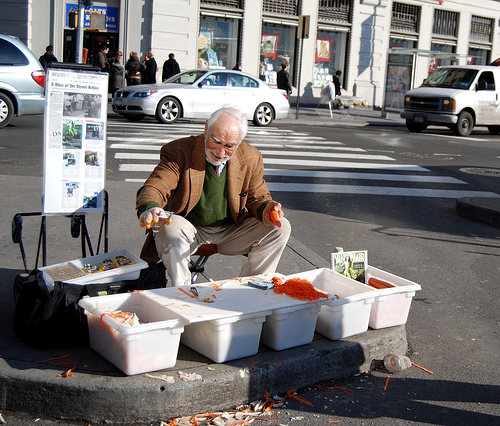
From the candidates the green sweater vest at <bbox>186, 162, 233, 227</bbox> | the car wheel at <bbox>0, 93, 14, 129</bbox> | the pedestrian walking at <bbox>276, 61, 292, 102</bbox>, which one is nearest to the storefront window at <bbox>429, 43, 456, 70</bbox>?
the pedestrian walking at <bbox>276, 61, 292, 102</bbox>

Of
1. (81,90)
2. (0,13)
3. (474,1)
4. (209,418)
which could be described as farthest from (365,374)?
(474,1)

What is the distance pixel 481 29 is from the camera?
106 ft

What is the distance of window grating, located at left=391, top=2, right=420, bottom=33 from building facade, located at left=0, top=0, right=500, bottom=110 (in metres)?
0.04

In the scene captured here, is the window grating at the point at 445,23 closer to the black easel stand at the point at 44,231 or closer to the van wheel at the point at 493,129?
the van wheel at the point at 493,129

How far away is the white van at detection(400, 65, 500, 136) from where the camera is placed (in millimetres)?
18266

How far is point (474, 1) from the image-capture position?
103 ft

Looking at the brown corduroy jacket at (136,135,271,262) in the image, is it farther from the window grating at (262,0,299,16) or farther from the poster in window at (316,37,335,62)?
the poster in window at (316,37,335,62)

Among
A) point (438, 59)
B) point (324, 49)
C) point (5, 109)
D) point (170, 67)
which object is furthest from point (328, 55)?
point (5, 109)

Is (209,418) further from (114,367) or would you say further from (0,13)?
(0,13)

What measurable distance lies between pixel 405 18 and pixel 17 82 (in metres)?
21.1

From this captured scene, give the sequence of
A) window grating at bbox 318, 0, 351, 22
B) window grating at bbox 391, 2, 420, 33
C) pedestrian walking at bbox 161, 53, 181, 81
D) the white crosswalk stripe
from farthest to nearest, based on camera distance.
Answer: window grating at bbox 391, 2, 420, 33 < window grating at bbox 318, 0, 351, 22 < pedestrian walking at bbox 161, 53, 181, 81 < the white crosswalk stripe

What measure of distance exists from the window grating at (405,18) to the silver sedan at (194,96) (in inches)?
554

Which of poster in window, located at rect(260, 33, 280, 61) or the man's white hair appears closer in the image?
the man's white hair

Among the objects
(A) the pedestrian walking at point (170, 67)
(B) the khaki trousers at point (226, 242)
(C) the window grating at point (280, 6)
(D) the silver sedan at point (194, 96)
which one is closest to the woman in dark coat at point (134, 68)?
(A) the pedestrian walking at point (170, 67)
